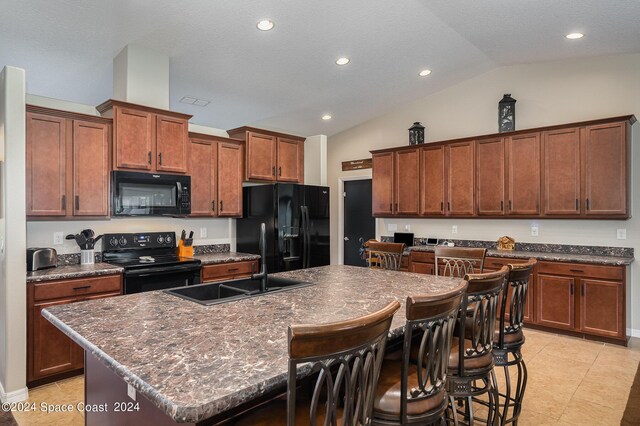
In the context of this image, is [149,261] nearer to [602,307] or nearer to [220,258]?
[220,258]

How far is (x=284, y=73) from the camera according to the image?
4555mm

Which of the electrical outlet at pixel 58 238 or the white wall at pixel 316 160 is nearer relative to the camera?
the electrical outlet at pixel 58 238

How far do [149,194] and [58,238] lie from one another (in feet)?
2.89

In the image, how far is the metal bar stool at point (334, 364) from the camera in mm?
940

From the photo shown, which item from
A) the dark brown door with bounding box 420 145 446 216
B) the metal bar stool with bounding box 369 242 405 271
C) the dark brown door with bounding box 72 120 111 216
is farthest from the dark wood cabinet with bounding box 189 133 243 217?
the dark brown door with bounding box 420 145 446 216

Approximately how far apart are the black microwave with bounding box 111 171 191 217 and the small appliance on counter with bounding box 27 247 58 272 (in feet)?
1.96

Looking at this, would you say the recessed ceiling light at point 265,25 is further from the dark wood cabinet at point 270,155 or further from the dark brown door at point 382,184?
the dark brown door at point 382,184

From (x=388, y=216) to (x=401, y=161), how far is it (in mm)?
897

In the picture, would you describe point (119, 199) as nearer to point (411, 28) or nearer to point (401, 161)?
point (411, 28)

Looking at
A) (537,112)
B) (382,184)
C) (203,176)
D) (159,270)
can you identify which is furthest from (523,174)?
(159,270)

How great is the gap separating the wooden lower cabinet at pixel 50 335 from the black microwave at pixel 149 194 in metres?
0.78

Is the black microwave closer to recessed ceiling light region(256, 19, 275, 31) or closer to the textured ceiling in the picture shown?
the textured ceiling

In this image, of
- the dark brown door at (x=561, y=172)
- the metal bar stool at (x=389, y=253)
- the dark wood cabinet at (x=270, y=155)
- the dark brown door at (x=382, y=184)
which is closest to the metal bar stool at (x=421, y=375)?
the metal bar stool at (x=389, y=253)

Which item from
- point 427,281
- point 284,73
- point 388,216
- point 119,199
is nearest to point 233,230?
point 119,199
